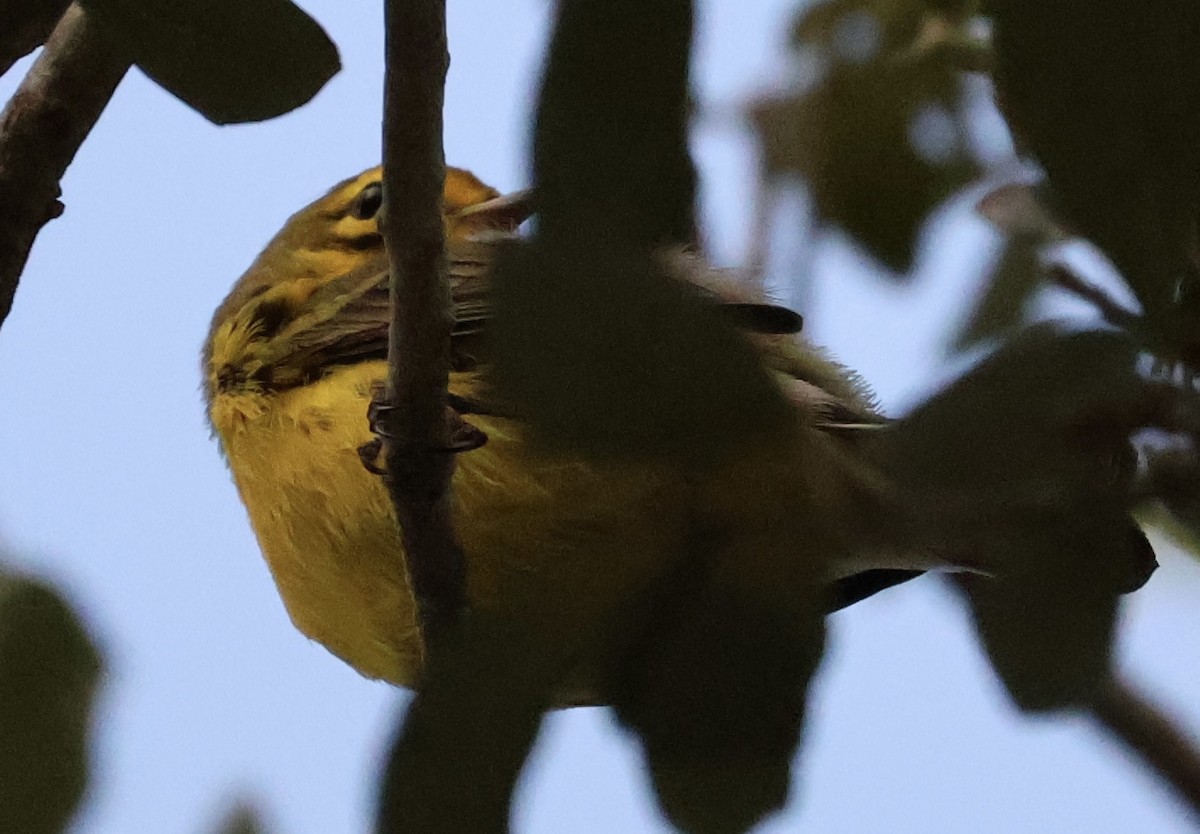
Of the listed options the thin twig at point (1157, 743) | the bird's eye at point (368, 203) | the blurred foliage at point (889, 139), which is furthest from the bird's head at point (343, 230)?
the thin twig at point (1157, 743)

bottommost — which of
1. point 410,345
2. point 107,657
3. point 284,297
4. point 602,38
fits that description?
point 107,657

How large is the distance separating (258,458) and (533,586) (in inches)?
48.3

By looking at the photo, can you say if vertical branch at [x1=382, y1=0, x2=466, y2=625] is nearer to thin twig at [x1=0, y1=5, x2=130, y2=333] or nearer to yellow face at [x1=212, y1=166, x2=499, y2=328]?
thin twig at [x1=0, y1=5, x2=130, y2=333]

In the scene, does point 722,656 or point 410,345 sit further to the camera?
point 410,345

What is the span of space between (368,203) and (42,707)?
1457 mm

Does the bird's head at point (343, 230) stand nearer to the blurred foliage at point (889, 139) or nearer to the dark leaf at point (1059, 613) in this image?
the blurred foliage at point (889, 139)

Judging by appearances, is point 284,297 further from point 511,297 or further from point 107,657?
point 511,297

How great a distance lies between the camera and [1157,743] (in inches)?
56.3

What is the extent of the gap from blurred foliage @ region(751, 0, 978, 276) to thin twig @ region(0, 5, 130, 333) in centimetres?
90

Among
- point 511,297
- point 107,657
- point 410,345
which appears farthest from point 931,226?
point 511,297

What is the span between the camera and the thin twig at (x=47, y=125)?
1.67 meters

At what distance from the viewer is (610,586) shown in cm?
92

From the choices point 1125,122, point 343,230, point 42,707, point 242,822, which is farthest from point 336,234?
point 1125,122

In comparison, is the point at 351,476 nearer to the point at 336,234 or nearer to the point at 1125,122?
the point at 336,234
